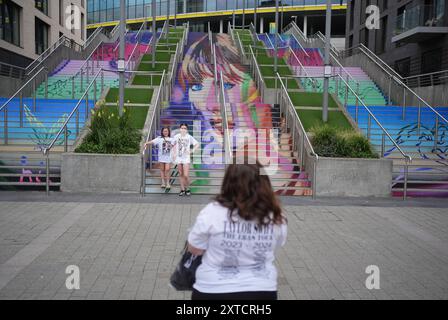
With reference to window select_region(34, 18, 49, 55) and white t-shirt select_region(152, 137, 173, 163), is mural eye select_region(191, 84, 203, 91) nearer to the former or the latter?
white t-shirt select_region(152, 137, 173, 163)

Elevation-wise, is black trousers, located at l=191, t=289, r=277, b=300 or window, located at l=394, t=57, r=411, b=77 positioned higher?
window, located at l=394, t=57, r=411, b=77

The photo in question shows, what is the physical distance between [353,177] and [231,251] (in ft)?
29.5

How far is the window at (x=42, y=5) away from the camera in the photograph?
33.1 m

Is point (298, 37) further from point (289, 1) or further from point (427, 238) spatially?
point (427, 238)

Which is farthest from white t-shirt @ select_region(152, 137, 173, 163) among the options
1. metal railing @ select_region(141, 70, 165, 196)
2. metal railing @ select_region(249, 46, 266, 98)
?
metal railing @ select_region(249, 46, 266, 98)

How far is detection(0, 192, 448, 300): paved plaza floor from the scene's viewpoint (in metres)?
5.17

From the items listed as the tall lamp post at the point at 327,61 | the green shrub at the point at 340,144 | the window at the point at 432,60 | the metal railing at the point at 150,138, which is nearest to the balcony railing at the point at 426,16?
the window at the point at 432,60

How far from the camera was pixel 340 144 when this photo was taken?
39.4 feet

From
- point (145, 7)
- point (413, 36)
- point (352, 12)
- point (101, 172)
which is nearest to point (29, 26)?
point (413, 36)

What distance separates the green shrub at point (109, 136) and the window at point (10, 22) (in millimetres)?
17829

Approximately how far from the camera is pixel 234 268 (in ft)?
9.46

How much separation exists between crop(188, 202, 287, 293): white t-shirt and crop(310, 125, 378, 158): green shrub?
927 centimetres

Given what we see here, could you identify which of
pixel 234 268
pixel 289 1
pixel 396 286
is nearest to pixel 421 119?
pixel 396 286

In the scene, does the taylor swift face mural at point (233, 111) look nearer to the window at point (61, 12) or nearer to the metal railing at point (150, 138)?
the metal railing at point (150, 138)
